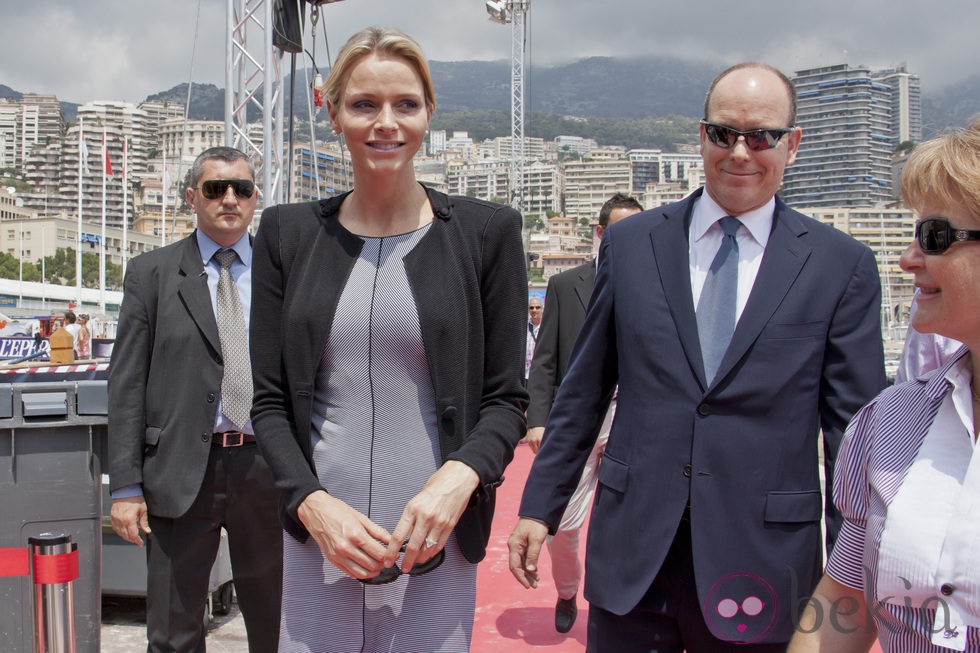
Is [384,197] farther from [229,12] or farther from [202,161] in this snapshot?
[229,12]

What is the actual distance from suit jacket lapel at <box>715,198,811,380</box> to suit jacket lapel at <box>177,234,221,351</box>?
192 centimetres

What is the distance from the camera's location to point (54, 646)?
3.14 metres

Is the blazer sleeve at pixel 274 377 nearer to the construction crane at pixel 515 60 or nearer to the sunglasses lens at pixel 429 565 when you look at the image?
the sunglasses lens at pixel 429 565

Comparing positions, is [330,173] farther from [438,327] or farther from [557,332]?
[438,327]

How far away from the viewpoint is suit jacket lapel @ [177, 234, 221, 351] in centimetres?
337

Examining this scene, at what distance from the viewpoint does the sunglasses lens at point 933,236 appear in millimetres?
1600

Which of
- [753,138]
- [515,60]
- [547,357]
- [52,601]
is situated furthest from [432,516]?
[515,60]

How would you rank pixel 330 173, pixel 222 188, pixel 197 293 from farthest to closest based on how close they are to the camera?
pixel 330 173, pixel 222 188, pixel 197 293

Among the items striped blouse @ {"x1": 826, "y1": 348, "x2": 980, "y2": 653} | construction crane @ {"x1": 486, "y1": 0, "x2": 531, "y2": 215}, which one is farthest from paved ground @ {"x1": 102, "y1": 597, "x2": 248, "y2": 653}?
construction crane @ {"x1": 486, "y1": 0, "x2": 531, "y2": 215}

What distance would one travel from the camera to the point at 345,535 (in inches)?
72.0

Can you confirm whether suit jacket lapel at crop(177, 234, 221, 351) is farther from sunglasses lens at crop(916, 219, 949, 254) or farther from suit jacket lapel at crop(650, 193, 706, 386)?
sunglasses lens at crop(916, 219, 949, 254)

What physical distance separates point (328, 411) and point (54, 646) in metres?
1.81

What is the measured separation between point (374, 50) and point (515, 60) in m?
42.6

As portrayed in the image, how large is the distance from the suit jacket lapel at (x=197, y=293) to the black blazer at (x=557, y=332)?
2.37m
